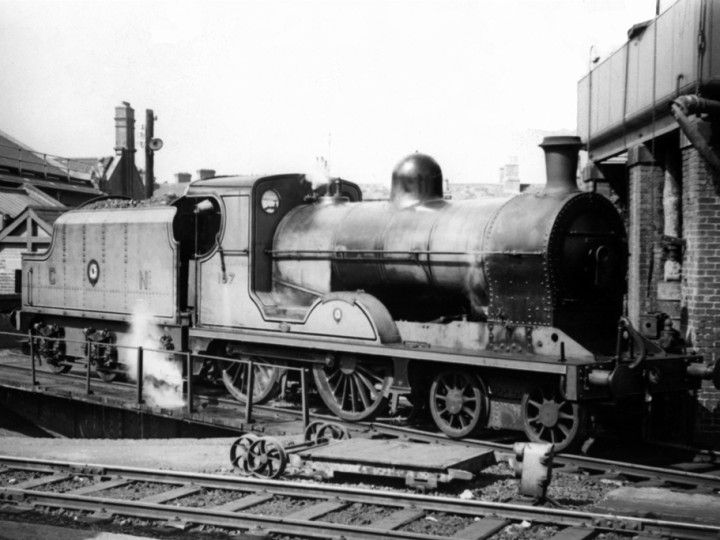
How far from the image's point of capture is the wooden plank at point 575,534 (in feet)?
19.3

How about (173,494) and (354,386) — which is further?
(354,386)

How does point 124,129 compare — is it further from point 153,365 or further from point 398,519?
point 398,519

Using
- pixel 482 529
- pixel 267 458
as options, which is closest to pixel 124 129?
pixel 267 458

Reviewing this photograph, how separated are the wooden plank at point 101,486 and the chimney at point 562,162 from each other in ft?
16.8

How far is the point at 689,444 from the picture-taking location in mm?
9406

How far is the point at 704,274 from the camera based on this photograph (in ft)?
30.9

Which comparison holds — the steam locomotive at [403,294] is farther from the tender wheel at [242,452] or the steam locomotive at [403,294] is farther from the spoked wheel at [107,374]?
the tender wheel at [242,452]

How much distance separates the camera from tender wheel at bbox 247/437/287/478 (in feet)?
25.4

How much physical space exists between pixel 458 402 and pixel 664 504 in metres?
2.73

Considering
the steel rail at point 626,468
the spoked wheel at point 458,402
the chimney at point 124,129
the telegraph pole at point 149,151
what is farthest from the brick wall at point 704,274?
the chimney at point 124,129

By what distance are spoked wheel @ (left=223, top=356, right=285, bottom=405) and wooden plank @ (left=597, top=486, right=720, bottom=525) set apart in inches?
187

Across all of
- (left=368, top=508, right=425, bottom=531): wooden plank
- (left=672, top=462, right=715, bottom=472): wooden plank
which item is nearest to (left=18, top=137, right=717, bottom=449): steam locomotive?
(left=672, top=462, right=715, bottom=472): wooden plank

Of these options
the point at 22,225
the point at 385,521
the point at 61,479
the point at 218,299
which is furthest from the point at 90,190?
the point at 385,521

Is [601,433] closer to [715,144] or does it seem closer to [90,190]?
[715,144]
